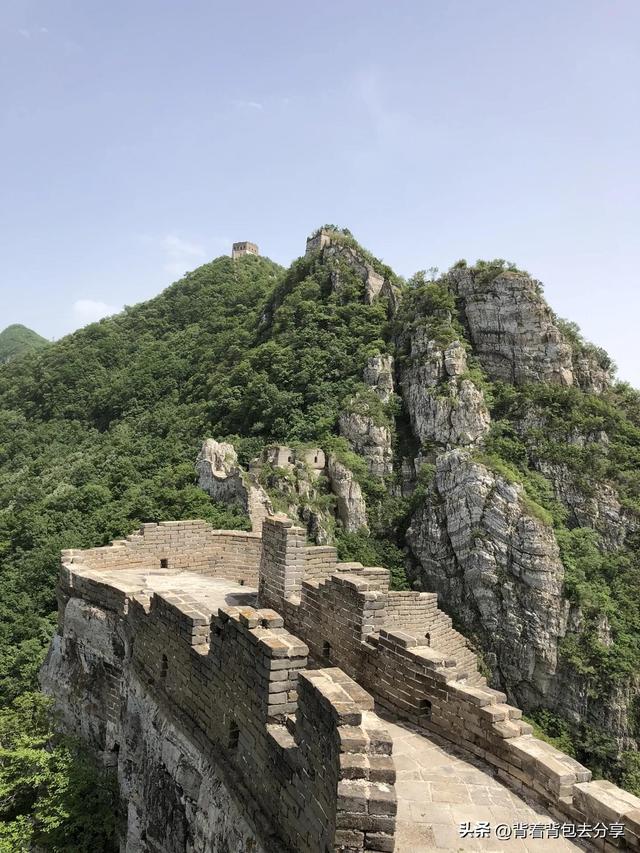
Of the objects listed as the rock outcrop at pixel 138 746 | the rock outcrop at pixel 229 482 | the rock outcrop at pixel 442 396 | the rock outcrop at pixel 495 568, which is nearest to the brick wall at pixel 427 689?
the rock outcrop at pixel 138 746

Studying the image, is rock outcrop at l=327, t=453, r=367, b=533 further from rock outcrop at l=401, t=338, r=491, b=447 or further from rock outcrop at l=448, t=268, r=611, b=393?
rock outcrop at l=448, t=268, r=611, b=393

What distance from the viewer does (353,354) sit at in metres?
43.3

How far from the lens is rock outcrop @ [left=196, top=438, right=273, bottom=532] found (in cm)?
2959

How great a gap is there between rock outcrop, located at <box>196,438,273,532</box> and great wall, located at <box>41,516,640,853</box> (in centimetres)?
1955

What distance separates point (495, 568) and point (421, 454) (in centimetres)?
903

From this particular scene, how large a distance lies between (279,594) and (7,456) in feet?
147

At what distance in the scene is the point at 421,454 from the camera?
37.2 meters

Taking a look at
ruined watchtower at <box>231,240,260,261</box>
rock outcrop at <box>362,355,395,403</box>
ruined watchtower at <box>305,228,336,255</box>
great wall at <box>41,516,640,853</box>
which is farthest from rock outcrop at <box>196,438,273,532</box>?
ruined watchtower at <box>231,240,260,261</box>

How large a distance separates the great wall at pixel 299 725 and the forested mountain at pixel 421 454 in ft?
50.9

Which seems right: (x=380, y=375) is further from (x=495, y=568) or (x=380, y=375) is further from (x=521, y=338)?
(x=495, y=568)

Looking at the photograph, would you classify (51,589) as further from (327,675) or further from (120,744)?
(327,675)

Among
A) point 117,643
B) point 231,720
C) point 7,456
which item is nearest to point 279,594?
point 117,643

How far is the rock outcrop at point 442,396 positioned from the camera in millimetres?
36406

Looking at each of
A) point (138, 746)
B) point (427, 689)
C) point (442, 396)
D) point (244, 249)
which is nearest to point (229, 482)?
point (442, 396)
